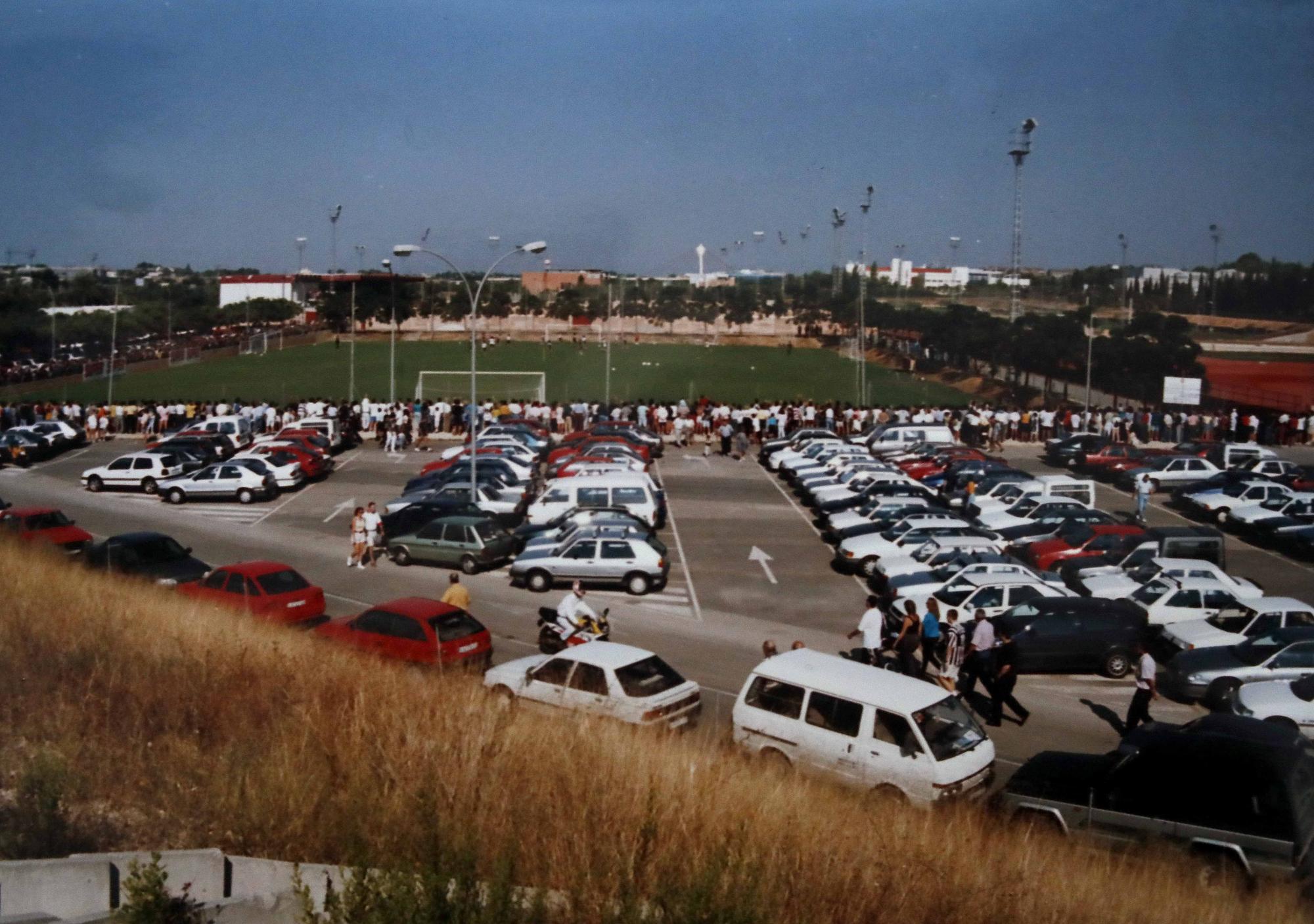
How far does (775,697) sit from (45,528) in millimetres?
16847

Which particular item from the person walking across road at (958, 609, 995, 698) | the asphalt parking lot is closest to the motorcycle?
the asphalt parking lot

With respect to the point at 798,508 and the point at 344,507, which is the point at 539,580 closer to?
the point at 344,507

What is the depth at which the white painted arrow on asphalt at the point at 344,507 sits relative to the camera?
3133 centimetres

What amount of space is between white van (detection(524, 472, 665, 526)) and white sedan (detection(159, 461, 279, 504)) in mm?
8765

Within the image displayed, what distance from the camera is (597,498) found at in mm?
28109

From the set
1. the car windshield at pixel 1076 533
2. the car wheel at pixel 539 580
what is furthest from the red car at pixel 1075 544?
the car wheel at pixel 539 580

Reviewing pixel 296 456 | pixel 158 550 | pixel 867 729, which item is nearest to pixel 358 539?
pixel 158 550

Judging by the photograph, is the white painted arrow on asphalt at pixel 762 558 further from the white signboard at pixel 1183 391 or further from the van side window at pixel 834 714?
the white signboard at pixel 1183 391

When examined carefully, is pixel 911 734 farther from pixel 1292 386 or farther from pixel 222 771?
pixel 1292 386

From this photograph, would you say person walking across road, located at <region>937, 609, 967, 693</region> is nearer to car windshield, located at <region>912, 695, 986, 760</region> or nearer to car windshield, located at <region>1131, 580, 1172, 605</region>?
car windshield, located at <region>912, 695, 986, 760</region>

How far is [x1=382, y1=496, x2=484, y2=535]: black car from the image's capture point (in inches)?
1030

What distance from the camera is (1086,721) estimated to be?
16125 millimetres

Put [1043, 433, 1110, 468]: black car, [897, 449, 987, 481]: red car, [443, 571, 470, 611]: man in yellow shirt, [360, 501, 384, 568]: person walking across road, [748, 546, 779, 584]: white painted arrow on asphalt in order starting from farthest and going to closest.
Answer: [1043, 433, 1110, 468]: black car
[897, 449, 987, 481]: red car
[748, 546, 779, 584]: white painted arrow on asphalt
[360, 501, 384, 568]: person walking across road
[443, 571, 470, 611]: man in yellow shirt

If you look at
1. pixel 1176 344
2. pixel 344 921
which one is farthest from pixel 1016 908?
pixel 1176 344
